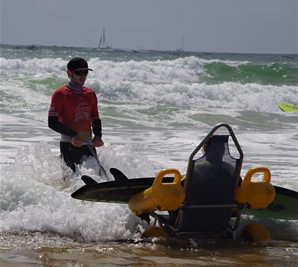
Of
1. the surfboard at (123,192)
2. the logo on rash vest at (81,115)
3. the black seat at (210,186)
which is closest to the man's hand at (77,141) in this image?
the logo on rash vest at (81,115)

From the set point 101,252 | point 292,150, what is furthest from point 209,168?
point 292,150

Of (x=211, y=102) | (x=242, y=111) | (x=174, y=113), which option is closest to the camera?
(x=174, y=113)

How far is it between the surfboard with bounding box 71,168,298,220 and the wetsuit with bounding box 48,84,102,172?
0.82m

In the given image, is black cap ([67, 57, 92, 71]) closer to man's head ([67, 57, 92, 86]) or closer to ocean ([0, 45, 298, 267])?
man's head ([67, 57, 92, 86])

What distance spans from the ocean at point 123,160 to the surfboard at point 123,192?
31 centimetres

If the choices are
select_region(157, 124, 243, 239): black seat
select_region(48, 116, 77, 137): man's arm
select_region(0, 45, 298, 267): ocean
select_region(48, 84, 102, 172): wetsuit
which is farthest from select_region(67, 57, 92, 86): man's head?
select_region(157, 124, 243, 239): black seat

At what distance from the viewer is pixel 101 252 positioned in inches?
221

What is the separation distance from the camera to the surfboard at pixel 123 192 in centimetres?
592

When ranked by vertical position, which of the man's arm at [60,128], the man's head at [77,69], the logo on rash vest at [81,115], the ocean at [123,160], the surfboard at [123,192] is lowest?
the ocean at [123,160]

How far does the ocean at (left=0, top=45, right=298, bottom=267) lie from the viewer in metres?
5.63

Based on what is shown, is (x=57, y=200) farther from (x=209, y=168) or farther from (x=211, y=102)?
(x=211, y=102)

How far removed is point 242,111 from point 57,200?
14.8 m

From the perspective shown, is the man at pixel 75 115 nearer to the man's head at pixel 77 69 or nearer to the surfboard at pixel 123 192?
the man's head at pixel 77 69

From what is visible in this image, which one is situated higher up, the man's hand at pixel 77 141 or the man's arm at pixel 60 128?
the man's arm at pixel 60 128
